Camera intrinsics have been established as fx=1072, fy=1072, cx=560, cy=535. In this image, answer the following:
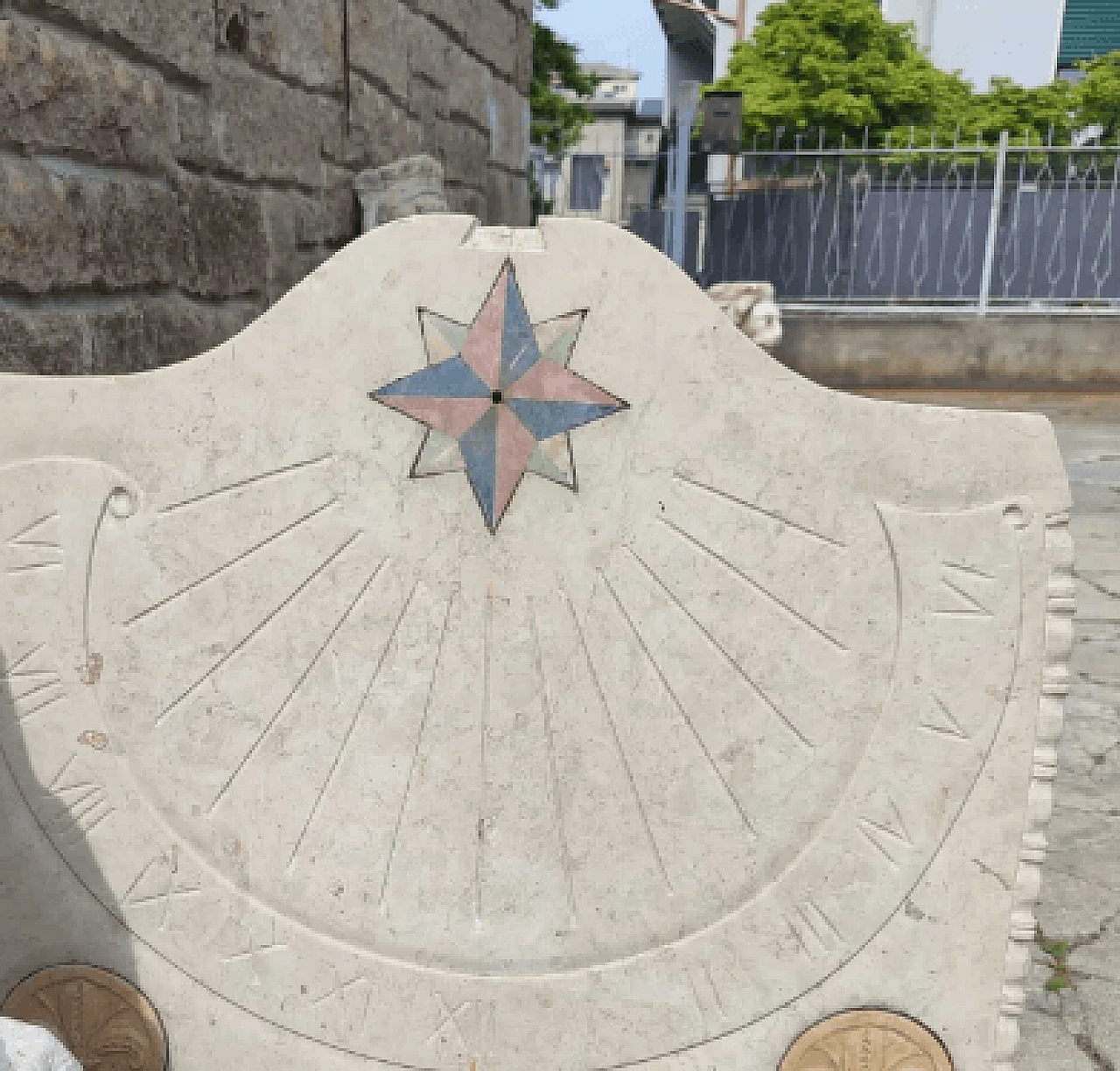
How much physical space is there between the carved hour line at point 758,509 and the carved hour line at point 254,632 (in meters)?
0.34

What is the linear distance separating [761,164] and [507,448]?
674 centimetres

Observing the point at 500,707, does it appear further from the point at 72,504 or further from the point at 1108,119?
the point at 1108,119

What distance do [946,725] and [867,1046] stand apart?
1.16 feet

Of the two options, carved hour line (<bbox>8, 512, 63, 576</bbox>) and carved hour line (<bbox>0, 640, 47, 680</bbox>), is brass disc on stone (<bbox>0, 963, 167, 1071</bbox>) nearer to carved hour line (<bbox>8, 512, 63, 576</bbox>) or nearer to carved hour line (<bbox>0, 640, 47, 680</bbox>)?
carved hour line (<bbox>0, 640, 47, 680</bbox>)

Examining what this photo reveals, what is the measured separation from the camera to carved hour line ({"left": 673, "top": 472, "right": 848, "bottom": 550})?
1067 mm

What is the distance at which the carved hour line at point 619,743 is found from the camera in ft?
3.63

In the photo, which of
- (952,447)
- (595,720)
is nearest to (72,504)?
(595,720)

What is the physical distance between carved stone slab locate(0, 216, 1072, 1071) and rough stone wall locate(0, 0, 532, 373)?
45cm

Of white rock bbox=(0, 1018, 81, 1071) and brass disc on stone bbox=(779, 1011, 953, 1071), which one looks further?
brass disc on stone bbox=(779, 1011, 953, 1071)

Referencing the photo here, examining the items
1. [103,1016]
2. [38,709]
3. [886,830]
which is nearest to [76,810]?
[38,709]

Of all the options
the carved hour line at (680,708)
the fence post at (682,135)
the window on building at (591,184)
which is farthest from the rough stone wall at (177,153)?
the window on building at (591,184)

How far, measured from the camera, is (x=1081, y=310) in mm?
6734

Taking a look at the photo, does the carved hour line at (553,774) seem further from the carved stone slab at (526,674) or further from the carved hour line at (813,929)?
the carved hour line at (813,929)

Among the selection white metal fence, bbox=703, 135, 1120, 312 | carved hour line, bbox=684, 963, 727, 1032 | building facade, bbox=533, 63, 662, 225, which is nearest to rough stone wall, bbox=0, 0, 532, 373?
carved hour line, bbox=684, 963, 727, 1032
